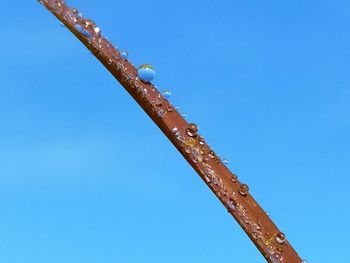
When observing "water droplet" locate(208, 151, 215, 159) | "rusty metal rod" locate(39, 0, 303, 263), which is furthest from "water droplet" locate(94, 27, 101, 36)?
"water droplet" locate(208, 151, 215, 159)

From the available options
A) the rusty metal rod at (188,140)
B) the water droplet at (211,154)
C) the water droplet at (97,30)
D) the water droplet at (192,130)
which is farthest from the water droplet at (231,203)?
the water droplet at (97,30)

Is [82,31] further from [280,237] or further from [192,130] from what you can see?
[280,237]

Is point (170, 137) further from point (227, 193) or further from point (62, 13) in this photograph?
point (62, 13)

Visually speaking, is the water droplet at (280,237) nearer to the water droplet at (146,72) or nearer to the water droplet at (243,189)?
the water droplet at (243,189)

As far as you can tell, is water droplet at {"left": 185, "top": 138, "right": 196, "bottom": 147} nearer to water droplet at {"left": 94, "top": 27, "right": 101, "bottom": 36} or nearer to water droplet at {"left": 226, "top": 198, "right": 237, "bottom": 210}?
water droplet at {"left": 226, "top": 198, "right": 237, "bottom": 210}

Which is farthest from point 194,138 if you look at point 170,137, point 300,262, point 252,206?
point 300,262

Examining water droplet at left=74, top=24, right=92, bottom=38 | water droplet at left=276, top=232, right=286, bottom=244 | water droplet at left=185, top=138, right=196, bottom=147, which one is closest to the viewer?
water droplet at left=74, top=24, right=92, bottom=38

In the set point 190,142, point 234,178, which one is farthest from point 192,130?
point 234,178
